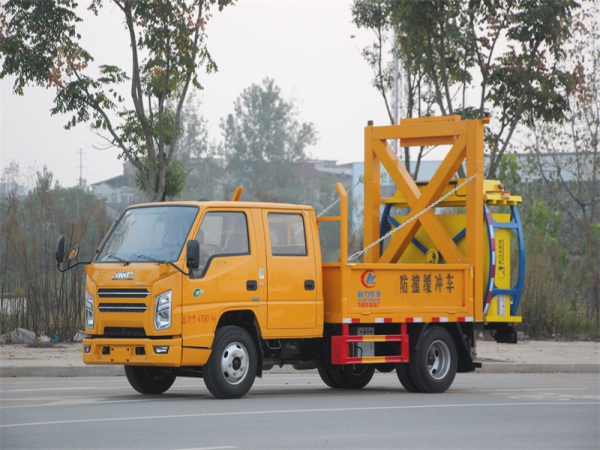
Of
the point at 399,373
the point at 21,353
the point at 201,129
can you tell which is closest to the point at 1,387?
the point at 21,353

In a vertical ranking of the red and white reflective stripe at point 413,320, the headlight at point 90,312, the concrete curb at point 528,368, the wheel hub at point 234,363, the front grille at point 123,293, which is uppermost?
the front grille at point 123,293

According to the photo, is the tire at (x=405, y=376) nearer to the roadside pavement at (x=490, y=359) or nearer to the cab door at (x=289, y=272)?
the cab door at (x=289, y=272)

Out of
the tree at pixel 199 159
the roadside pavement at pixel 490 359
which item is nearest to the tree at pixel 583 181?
the roadside pavement at pixel 490 359

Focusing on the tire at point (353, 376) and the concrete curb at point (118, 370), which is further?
the concrete curb at point (118, 370)

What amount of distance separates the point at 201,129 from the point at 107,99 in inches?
2274

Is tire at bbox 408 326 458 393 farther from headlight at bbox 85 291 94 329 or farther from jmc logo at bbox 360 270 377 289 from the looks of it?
headlight at bbox 85 291 94 329

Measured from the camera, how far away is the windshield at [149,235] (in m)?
12.1

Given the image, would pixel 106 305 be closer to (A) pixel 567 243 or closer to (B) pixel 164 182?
(B) pixel 164 182

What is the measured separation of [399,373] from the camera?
14.0m

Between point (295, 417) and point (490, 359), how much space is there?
32.2ft

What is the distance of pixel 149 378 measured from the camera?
43.4 ft

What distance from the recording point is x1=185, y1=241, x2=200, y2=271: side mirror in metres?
11.6

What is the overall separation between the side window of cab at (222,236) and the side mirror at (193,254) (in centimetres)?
37

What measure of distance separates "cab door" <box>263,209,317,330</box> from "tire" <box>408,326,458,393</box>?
173 centimetres
